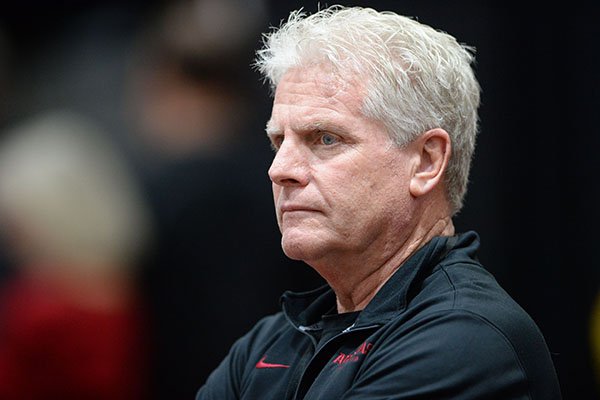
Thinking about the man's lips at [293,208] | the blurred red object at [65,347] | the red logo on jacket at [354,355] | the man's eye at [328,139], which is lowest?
the blurred red object at [65,347]

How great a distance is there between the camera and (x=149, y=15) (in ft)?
11.5

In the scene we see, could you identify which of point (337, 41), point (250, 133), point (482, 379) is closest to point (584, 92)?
point (250, 133)

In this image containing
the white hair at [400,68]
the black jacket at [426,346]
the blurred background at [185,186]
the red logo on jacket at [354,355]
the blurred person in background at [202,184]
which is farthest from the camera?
the blurred person in background at [202,184]

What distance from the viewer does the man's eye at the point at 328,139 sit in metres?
2.05

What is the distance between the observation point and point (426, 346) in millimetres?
1759

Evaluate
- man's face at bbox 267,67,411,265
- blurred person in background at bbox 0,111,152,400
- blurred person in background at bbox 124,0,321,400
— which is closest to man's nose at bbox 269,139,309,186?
man's face at bbox 267,67,411,265

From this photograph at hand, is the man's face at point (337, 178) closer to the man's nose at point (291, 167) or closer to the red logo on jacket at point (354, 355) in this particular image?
the man's nose at point (291, 167)

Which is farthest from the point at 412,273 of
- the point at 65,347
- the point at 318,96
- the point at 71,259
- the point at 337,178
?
the point at 71,259

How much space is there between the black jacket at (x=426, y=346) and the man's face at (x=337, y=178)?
114 mm

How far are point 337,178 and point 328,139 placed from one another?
3.5 inches

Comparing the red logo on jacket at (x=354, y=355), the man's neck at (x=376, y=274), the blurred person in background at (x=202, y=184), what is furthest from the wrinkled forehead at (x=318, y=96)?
the blurred person in background at (x=202, y=184)

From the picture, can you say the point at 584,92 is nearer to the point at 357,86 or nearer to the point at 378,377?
the point at 357,86

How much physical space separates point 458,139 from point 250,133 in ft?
4.48

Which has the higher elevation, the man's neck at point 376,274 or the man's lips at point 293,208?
the man's lips at point 293,208
